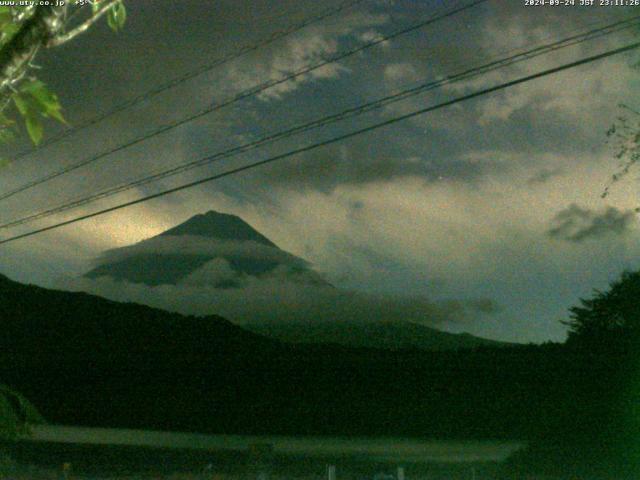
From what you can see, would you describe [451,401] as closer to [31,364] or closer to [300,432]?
[300,432]

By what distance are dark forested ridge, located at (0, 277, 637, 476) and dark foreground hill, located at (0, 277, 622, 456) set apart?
4 cm

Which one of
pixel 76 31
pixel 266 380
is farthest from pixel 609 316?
pixel 76 31

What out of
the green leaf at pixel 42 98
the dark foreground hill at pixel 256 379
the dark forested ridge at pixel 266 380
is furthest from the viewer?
the dark foreground hill at pixel 256 379

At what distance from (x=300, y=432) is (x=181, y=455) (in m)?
3.50

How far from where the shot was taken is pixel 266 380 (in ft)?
85.9

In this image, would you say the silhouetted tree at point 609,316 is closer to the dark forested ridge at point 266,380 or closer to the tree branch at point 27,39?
the dark forested ridge at point 266,380

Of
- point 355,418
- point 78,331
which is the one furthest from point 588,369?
point 78,331

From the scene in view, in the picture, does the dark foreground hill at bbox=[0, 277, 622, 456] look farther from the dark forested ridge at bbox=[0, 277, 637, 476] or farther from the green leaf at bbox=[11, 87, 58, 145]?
the green leaf at bbox=[11, 87, 58, 145]

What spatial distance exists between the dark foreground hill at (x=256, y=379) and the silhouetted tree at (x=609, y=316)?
4.52 feet

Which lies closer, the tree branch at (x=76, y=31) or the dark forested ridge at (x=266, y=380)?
the tree branch at (x=76, y=31)

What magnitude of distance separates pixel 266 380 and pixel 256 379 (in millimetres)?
472

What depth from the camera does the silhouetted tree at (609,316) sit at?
20109 millimetres

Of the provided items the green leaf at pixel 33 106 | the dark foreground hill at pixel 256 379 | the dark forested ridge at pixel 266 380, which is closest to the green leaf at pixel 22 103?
the green leaf at pixel 33 106

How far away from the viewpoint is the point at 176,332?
3027cm
